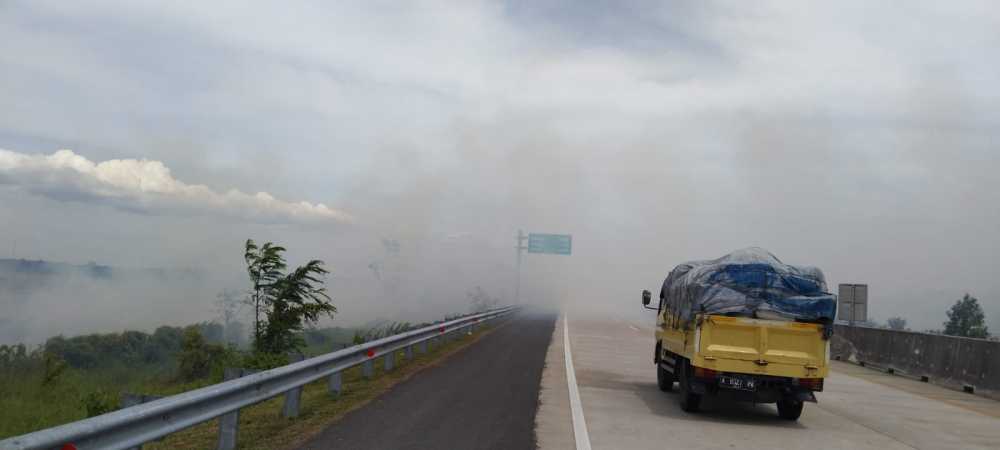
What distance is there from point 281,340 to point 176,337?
678 inches

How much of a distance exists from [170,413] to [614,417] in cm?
640

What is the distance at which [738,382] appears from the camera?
1180 cm

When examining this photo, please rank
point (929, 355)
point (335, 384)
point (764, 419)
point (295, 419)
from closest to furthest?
point (295, 419), point (764, 419), point (335, 384), point (929, 355)

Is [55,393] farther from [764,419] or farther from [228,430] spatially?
[764,419]

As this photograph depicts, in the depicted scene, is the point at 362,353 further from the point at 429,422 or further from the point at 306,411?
the point at 429,422

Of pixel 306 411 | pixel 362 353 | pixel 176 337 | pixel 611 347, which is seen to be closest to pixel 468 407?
pixel 306 411

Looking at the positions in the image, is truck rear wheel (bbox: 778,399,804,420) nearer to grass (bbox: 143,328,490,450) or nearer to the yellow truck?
the yellow truck

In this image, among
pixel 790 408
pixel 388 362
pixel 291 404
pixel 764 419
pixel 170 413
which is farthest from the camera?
pixel 388 362

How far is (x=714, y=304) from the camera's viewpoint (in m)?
12.0

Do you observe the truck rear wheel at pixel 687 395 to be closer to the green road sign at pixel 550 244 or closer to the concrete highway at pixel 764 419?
the concrete highway at pixel 764 419

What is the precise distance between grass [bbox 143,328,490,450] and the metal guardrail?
442mm

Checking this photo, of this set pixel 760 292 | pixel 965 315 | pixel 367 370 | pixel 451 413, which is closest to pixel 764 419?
pixel 760 292

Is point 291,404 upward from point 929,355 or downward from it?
downward

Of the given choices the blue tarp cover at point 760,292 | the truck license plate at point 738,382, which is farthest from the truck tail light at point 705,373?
the blue tarp cover at point 760,292
